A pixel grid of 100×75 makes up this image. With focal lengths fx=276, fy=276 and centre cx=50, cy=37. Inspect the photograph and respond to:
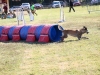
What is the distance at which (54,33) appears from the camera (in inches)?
487

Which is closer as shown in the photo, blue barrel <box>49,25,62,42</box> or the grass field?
the grass field

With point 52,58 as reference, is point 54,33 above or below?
above

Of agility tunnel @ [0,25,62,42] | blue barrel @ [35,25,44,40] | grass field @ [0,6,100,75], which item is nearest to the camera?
grass field @ [0,6,100,75]

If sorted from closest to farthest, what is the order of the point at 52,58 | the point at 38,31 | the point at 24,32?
the point at 52,58 < the point at 38,31 < the point at 24,32

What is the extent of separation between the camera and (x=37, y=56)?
9227 mm

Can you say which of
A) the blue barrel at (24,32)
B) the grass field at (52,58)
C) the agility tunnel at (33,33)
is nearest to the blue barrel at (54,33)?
the agility tunnel at (33,33)

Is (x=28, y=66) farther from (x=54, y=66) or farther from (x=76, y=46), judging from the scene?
(x=76, y=46)

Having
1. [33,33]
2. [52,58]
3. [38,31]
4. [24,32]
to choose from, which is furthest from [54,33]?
[52,58]

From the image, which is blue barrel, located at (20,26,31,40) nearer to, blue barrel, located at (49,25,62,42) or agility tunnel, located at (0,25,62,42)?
agility tunnel, located at (0,25,62,42)

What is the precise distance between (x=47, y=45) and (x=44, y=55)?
194cm

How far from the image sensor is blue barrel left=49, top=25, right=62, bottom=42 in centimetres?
1202

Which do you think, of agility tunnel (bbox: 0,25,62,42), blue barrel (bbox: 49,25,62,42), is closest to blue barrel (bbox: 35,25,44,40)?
agility tunnel (bbox: 0,25,62,42)

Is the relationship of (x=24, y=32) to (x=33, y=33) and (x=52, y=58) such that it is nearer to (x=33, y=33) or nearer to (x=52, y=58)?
(x=33, y=33)

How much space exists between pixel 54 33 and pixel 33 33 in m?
0.94
